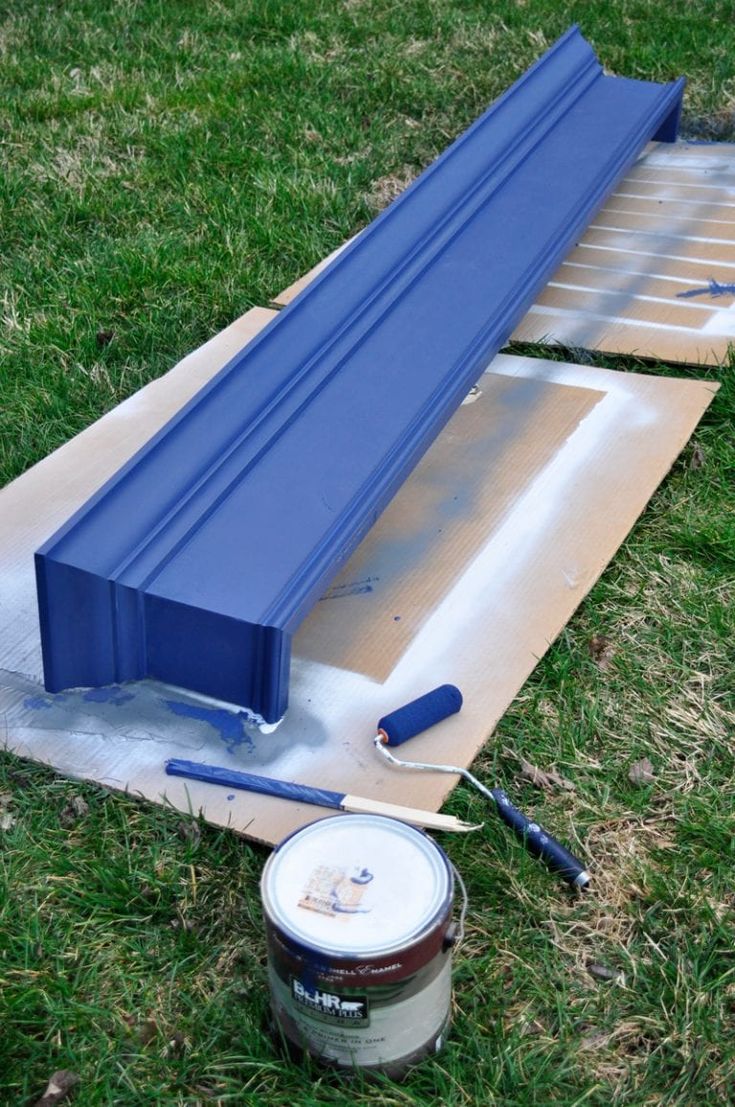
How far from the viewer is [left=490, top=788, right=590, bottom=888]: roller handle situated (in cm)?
192

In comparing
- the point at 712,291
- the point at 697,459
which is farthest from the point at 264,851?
the point at 712,291

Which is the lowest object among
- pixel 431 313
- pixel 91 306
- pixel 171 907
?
pixel 171 907

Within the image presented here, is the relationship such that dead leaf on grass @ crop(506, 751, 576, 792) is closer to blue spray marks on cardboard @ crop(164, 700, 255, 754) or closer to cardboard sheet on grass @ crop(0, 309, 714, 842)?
cardboard sheet on grass @ crop(0, 309, 714, 842)

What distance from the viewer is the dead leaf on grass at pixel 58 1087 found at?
5.32ft

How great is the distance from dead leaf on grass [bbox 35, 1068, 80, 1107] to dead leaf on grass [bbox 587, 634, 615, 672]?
1.19m

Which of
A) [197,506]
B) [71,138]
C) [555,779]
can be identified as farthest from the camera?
[71,138]

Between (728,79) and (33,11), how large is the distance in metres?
3.22

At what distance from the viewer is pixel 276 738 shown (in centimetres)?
222

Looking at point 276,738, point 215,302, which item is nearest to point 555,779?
point 276,738

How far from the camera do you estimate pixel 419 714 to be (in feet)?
7.16

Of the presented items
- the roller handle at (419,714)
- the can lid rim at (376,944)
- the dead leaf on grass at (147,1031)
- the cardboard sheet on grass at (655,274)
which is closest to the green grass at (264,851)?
the dead leaf on grass at (147,1031)

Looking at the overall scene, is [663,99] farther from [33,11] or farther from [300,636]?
[33,11]

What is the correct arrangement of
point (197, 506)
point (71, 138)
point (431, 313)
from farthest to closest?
1. point (71, 138)
2. point (431, 313)
3. point (197, 506)

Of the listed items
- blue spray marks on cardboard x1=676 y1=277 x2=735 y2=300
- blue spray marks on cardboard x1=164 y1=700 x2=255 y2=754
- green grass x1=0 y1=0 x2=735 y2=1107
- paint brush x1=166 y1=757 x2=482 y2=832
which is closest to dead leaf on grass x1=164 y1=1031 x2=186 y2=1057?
green grass x1=0 y1=0 x2=735 y2=1107
